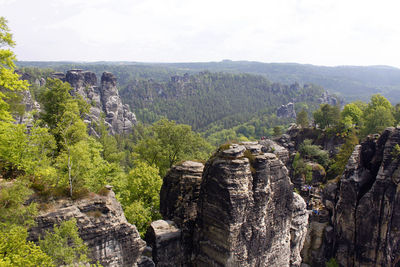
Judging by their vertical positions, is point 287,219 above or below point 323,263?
above

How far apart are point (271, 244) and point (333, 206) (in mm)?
21430

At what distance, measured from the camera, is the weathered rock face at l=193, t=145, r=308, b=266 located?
66.3 feet

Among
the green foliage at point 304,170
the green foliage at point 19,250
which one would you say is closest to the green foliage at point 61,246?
the green foliage at point 19,250

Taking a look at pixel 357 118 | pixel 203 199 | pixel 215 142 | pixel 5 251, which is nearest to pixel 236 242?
pixel 203 199

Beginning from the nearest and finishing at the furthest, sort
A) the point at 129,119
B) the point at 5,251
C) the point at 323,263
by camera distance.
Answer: the point at 5,251 → the point at 323,263 → the point at 129,119

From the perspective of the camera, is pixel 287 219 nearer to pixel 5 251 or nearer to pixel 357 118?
pixel 5 251

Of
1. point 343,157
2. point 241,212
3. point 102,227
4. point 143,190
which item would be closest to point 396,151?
point 343,157

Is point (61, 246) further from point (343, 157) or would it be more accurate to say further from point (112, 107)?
point (112, 107)

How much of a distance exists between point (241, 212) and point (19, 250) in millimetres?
14528

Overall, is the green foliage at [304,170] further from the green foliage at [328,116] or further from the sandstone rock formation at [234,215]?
the sandstone rock formation at [234,215]

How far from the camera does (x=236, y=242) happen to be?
66.3 feet

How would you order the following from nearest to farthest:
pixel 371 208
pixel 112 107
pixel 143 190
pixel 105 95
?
pixel 143 190 < pixel 371 208 < pixel 112 107 < pixel 105 95

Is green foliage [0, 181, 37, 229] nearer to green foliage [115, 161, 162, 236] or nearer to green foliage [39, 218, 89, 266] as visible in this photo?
green foliage [39, 218, 89, 266]

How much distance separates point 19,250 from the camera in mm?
13867
